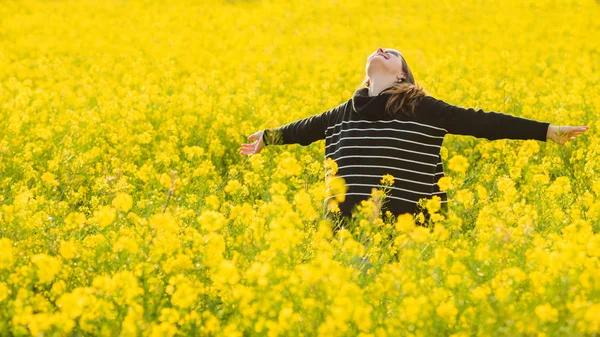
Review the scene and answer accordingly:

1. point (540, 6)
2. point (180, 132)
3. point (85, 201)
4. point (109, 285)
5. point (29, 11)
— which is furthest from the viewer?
point (540, 6)

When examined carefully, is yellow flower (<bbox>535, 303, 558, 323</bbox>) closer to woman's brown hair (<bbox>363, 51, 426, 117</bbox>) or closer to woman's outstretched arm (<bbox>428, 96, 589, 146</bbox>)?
woman's outstretched arm (<bbox>428, 96, 589, 146</bbox>)

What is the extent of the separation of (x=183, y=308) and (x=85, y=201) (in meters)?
2.40

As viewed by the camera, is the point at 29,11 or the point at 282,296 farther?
the point at 29,11

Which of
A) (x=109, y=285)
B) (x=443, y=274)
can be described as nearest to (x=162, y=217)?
(x=109, y=285)

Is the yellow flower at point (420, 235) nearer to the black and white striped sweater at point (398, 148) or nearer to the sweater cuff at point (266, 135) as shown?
the black and white striped sweater at point (398, 148)

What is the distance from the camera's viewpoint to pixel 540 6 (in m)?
17.7

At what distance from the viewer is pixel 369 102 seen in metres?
4.68

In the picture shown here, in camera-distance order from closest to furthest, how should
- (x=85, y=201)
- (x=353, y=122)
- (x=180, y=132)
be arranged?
(x=353, y=122)
(x=85, y=201)
(x=180, y=132)

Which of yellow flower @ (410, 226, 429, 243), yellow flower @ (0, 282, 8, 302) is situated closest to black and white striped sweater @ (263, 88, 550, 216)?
yellow flower @ (410, 226, 429, 243)

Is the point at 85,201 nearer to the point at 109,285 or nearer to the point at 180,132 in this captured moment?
the point at 180,132

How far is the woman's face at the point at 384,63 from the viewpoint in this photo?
4.75 meters

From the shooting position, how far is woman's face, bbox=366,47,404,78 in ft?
15.6

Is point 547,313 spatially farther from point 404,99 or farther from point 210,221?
point 404,99

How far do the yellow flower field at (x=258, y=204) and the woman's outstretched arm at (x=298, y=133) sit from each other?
160 millimetres
